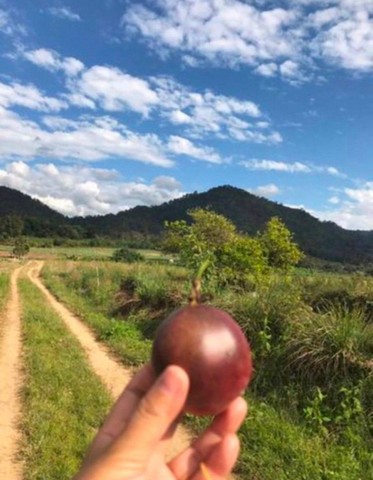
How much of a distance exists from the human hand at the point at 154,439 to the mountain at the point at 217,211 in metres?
79.8

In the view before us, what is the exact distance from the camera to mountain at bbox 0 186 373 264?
316 ft

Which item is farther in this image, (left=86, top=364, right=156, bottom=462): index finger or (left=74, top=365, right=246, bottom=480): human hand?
(left=86, top=364, right=156, bottom=462): index finger

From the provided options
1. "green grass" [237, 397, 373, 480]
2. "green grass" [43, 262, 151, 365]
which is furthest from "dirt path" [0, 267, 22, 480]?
"green grass" [237, 397, 373, 480]

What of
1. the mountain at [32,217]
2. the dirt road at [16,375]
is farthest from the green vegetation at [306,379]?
the mountain at [32,217]

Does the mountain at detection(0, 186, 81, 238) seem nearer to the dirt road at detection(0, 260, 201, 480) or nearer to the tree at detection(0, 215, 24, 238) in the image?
the tree at detection(0, 215, 24, 238)

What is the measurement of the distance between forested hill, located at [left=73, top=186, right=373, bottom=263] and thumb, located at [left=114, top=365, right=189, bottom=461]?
7834 cm

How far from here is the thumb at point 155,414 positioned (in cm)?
147

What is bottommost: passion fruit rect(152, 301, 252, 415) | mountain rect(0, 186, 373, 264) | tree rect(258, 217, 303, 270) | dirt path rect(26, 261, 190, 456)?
dirt path rect(26, 261, 190, 456)

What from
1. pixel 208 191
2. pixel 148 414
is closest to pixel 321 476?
pixel 148 414

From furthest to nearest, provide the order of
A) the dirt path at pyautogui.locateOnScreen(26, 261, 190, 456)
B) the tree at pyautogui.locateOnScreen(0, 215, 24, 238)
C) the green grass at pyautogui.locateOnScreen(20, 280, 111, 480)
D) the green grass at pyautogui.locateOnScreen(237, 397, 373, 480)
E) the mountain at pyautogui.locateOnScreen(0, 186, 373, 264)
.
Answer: the tree at pyautogui.locateOnScreen(0, 215, 24, 238) < the mountain at pyautogui.locateOnScreen(0, 186, 373, 264) < the dirt path at pyautogui.locateOnScreen(26, 261, 190, 456) < the green grass at pyautogui.locateOnScreen(20, 280, 111, 480) < the green grass at pyautogui.locateOnScreen(237, 397, 373, 480)

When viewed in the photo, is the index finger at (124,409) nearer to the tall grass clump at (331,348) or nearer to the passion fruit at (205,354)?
the passion fruit at (205,354)

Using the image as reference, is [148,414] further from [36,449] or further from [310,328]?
[310,328]

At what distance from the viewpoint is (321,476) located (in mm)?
5082

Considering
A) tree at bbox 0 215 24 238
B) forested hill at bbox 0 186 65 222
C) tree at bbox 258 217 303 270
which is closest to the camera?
tree at bbox 258 217 303 270
